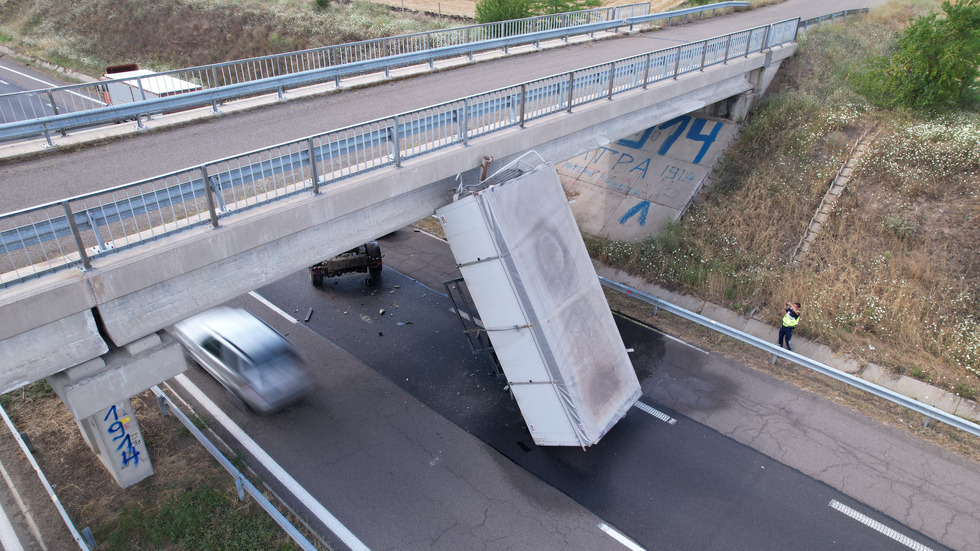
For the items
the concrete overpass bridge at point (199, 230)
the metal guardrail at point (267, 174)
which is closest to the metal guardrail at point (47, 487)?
the concrete overpass bridge at point (199, 230)

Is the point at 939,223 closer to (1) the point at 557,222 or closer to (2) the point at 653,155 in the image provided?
(2) the point at 653,155

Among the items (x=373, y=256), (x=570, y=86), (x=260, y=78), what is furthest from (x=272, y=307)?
(x=570, y=86)

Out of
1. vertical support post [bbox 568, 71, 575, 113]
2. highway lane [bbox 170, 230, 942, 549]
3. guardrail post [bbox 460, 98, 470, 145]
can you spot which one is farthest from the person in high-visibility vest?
guardrail post [bbox 460, 98, 470, 145]

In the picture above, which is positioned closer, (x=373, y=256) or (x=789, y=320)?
(x=789, y=320)

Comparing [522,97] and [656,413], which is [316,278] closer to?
[522,97]

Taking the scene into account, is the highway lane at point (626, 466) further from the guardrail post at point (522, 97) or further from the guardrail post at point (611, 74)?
the guardrail post at point (611, 74)

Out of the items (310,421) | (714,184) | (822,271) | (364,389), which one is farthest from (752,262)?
(310,421)

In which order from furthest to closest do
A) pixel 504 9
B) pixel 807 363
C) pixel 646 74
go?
1. pixel 504 9
2. pixel 646 74
3. pixel 807 363
